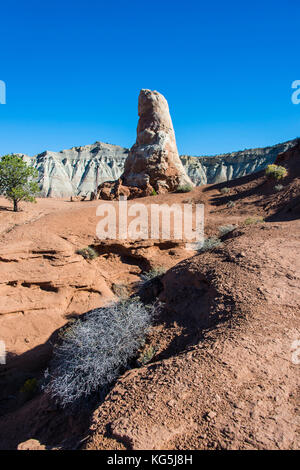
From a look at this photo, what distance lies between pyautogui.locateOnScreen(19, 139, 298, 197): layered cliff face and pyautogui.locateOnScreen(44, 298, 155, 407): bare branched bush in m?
47.8

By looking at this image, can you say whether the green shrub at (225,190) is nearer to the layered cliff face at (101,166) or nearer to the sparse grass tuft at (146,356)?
the sparse grass tuft at (146,356)

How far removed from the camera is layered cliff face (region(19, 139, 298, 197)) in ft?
172

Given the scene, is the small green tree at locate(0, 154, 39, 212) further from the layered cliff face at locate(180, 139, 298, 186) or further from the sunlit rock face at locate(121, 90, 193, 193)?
the layered cliff face at locate(180, 139, 298, 186)

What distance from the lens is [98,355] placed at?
3809 millimetres

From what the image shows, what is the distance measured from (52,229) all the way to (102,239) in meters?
1.80

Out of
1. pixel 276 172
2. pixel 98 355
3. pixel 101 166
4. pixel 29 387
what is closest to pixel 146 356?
pixel 98 355

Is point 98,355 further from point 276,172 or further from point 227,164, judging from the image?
point 227,164

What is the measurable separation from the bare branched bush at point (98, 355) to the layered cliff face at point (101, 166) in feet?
157

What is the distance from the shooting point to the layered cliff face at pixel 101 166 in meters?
52.6

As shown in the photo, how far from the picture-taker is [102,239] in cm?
864

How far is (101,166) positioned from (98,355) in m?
61.5

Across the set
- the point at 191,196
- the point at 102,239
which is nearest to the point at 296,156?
the point at 191,196
